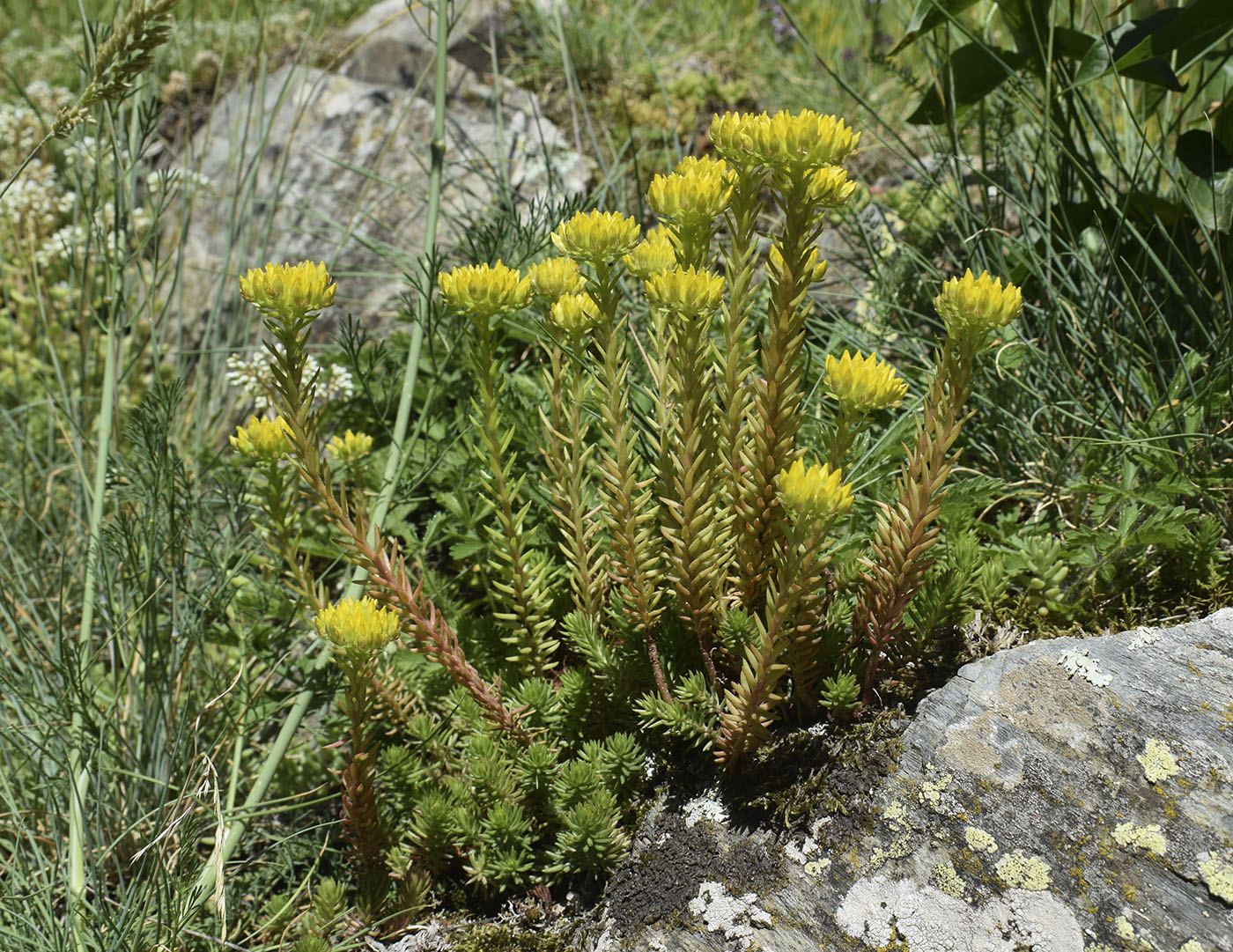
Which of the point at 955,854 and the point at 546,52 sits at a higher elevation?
the point at 546,52

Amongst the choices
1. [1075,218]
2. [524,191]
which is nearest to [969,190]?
[1075,218]

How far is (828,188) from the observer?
1313mm

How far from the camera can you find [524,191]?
3613mm

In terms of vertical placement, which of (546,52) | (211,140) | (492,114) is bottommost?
(211,140)

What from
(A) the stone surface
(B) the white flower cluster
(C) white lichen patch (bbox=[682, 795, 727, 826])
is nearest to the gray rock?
(A) the stone surface

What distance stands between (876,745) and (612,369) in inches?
31.8

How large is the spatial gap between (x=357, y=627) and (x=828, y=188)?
992mm

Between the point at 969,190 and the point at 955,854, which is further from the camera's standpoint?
the point at 969,190

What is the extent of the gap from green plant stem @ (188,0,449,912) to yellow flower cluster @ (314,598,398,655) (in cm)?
13

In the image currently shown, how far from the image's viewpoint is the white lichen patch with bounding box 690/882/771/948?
1468 mm

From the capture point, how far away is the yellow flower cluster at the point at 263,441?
63.7 inches

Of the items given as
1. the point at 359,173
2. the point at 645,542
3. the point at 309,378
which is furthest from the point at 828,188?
the point at 359,173

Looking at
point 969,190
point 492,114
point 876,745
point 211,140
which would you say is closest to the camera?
point 876,745

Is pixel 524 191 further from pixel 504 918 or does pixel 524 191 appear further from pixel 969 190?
pixel 504 918
